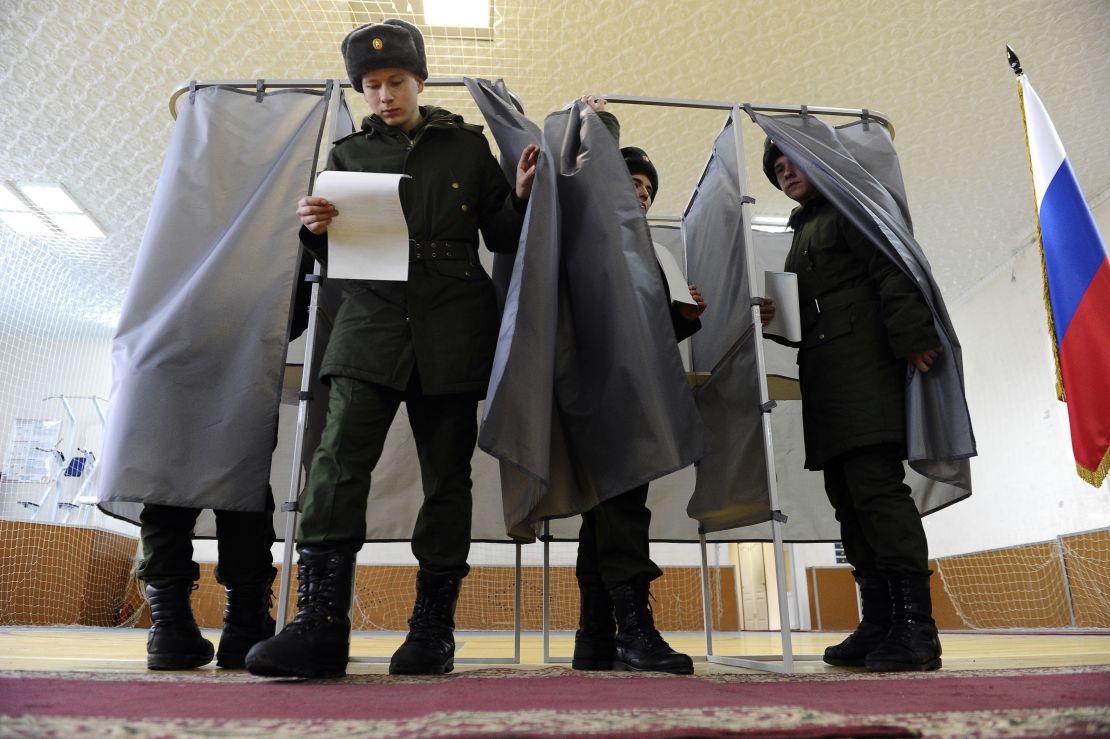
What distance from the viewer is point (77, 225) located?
17.4 ft

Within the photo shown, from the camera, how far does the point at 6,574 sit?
16.2ft

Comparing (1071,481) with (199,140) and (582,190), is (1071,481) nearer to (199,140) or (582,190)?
(582,190)

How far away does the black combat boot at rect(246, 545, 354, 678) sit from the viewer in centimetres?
111

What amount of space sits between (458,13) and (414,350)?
2.47 meters

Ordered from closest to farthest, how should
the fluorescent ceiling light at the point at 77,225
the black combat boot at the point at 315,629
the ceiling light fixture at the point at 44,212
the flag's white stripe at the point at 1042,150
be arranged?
the black combat boot at the point at 315,629 → the flag's white stripe at the point at 1042,150 → the ceiling light fixture at the point at 44,212 → the fluorescent ceiling light at the point at 77,225

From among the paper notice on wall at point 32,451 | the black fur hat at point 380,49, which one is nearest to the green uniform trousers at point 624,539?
the black fur hat at point 380,49

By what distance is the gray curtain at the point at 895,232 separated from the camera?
5.38ft

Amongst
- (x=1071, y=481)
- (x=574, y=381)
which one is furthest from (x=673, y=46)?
(x=1071, y=481)

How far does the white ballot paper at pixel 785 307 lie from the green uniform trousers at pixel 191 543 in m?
1.24

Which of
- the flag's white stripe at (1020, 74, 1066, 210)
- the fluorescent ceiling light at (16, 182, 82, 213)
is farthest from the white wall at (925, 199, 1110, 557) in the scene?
the fluorescent ceiling light at (16, 182, 82, 213)

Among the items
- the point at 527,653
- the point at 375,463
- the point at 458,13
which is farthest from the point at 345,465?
the point at 458,13

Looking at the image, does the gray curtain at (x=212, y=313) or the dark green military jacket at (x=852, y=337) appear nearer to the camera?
the gray curtain at (x=212, y=313)

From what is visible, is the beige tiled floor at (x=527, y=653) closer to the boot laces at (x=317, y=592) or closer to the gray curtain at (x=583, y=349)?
the boot laces at (x=317, y=592)

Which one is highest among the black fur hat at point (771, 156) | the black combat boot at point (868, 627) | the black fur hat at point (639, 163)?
the black fur hat at point (771, 156)
